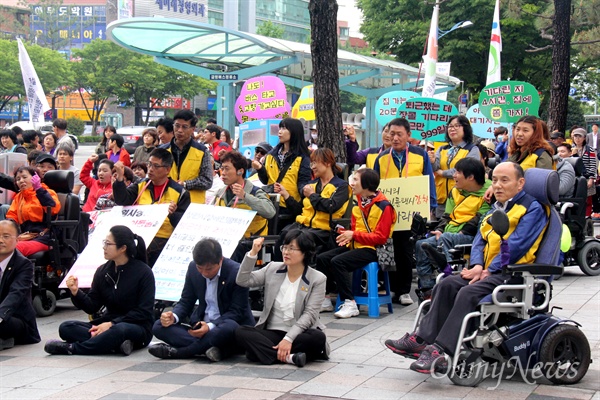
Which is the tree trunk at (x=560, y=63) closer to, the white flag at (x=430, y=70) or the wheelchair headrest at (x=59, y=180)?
the white flag at (x=430, y=70)

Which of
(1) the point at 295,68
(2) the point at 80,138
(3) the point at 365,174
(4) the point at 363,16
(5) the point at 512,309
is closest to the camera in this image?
(5) the point at 512,309

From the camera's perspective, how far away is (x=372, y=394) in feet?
19.9

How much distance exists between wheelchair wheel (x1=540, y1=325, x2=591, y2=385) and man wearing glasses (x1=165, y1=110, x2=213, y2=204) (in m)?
4.44

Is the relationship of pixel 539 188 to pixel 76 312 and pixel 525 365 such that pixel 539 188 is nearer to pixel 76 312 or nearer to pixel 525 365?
pixel 525 365

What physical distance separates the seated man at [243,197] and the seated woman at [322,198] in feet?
1.30

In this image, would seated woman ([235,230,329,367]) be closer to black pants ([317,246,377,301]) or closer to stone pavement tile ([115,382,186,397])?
stone pavement tile ([115,382,186,397])

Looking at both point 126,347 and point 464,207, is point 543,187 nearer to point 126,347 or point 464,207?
point 464,207

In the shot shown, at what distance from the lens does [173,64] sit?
2192 cm

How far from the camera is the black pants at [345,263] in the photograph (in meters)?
8.83

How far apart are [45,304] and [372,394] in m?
4.87

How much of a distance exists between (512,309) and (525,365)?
1.34 feet

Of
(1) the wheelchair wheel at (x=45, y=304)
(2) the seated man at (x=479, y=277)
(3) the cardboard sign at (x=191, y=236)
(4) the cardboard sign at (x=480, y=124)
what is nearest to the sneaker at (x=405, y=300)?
(3) the cardboard sign at (x=191, y=236)

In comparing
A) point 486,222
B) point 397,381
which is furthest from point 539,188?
point 397,381

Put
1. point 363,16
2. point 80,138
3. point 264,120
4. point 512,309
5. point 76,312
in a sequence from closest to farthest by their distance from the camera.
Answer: point 512,309
point 76,312
point 264,120
point 363,16
point 80,138
